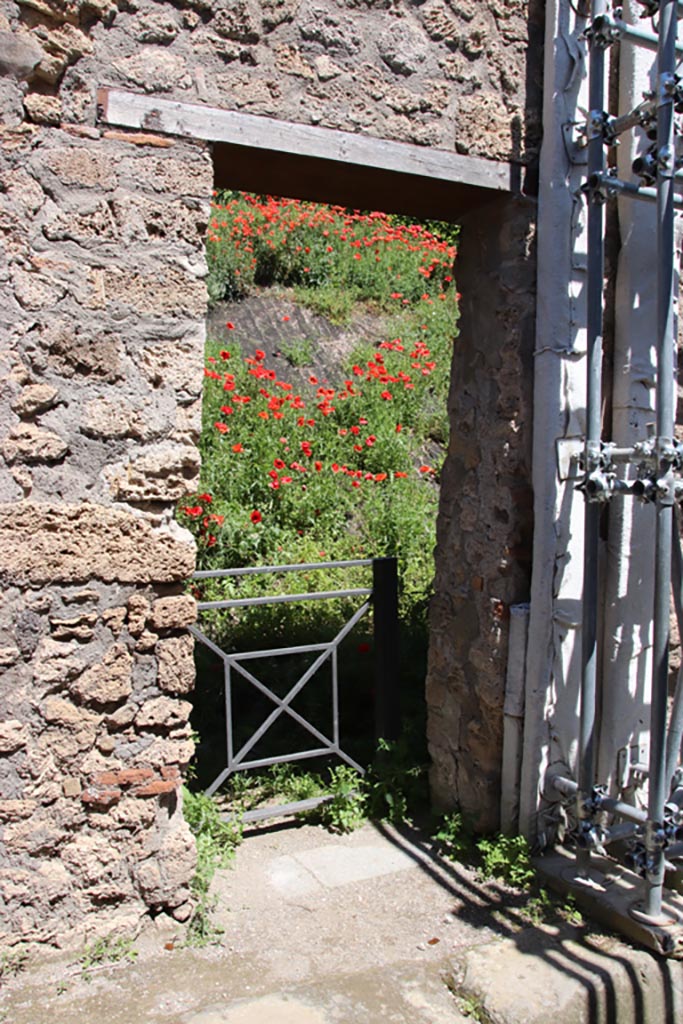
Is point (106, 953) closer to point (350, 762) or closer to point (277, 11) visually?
point (350, 762)

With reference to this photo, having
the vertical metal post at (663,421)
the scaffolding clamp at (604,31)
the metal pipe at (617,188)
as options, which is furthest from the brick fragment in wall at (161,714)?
the scaffolding clamp at (604,31)

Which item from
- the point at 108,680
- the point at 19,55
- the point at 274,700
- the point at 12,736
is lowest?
the point at 274,700

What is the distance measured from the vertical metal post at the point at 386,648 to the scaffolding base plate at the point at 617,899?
94cm

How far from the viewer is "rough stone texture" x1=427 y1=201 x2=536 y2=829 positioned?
3.29 metres

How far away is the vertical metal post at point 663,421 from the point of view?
8.80 ft

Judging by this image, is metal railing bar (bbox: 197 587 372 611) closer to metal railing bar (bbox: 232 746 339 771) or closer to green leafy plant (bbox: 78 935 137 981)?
metal railing bar (bbox: 232 746 339 771)

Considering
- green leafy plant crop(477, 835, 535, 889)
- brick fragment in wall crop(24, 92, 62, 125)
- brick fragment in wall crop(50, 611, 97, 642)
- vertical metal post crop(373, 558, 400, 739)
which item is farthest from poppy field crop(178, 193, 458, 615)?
brick fragment in wall crop(24, 92, 62, 125)

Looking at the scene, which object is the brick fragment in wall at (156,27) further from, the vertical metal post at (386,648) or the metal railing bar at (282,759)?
the metal railing bar at (282,759)

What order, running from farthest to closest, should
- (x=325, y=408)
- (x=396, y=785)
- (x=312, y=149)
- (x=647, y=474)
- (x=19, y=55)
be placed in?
1. (x=325, y=408)
2. (x=396, y=785)
3. (x=312, y=149)
4. (x=647, y=474)
5. (x=19, y=55)

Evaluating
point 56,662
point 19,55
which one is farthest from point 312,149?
point 56,662

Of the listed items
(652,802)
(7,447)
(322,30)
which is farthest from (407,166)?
(652,802)

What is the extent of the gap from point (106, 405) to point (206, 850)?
158cm

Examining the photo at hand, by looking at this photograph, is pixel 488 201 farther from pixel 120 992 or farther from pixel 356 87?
pixel 120 992

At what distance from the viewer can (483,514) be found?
11.3 feet
